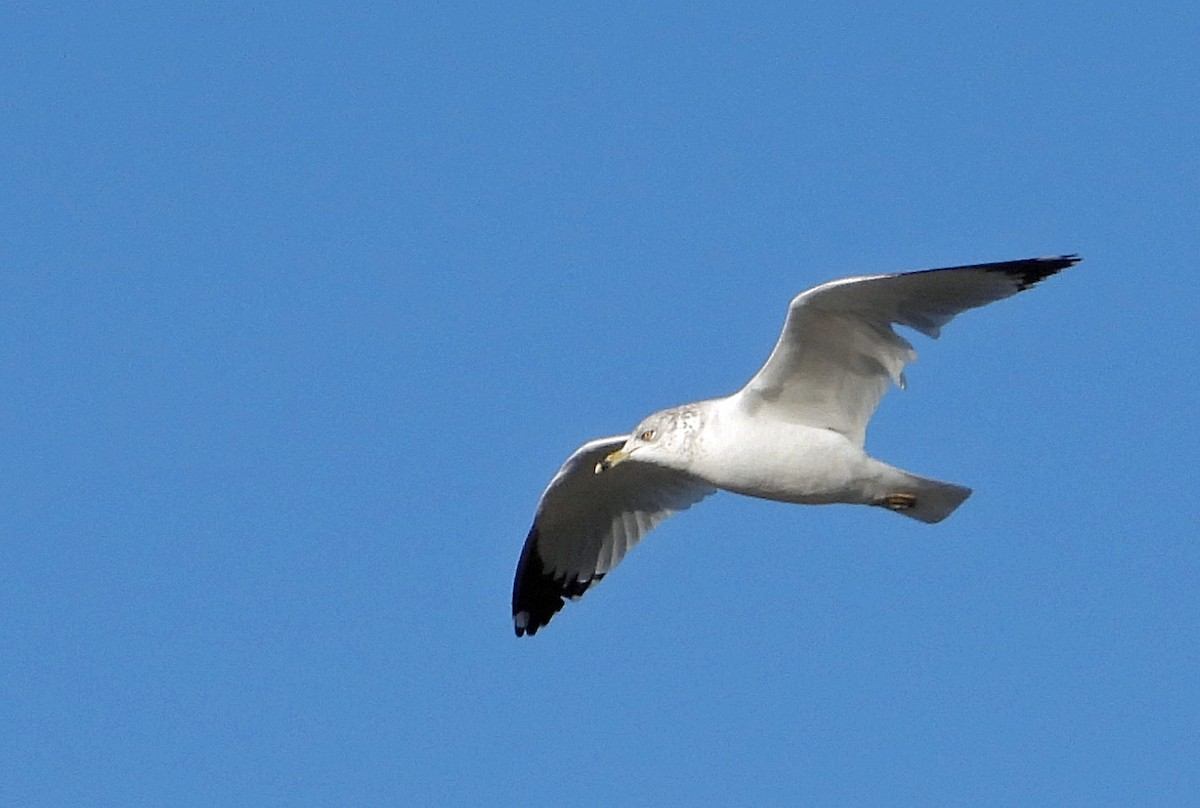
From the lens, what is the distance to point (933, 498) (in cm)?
1146

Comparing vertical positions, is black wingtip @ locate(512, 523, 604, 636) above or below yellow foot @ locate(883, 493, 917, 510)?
above

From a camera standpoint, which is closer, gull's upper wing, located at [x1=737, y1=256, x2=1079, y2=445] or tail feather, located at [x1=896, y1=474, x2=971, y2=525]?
gull's upper wing, located at [x1=737, y1=256, x2=1079, y2=445]

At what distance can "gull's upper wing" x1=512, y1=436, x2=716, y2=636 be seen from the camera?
1276 centimetres

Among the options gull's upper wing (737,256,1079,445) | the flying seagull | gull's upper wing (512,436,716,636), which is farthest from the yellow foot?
gull's upper wing (512,436,716,636)

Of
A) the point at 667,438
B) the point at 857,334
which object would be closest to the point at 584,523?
the point at 667,438

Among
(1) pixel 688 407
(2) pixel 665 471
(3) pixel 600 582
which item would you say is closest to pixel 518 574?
(3) pixel 600 582

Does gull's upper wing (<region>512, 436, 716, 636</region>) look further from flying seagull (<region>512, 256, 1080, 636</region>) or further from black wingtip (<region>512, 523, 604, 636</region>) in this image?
flying seagull (<region>512, 256, 1080, 636</region>)

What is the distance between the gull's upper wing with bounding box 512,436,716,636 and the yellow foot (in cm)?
138

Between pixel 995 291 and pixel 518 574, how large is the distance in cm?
411

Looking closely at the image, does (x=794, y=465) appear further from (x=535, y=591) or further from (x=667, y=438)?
(x=535, y=591)

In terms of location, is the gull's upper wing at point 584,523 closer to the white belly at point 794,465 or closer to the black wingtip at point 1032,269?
the white belly at point 794,465

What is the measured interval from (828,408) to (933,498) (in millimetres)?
763

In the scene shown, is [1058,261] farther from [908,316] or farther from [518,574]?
[518,574]

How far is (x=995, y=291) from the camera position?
10750 mm
